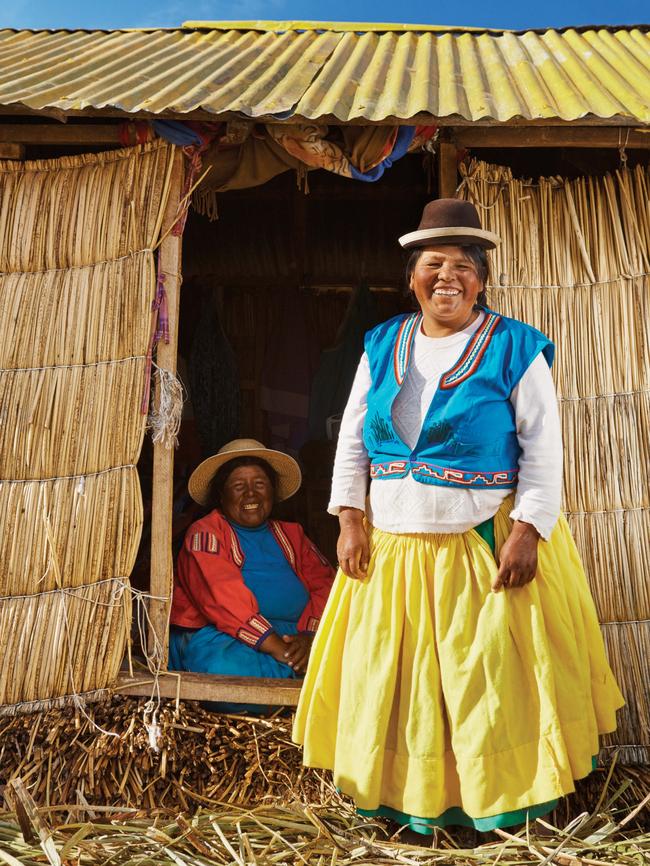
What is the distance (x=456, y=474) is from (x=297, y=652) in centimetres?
145

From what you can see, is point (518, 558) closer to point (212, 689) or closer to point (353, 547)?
point (353, 547)

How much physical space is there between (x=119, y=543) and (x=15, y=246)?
4.80 ft

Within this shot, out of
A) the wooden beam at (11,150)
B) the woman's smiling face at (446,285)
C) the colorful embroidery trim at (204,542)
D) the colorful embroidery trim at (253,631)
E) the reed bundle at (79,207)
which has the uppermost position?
the wooden beam at (11,150)

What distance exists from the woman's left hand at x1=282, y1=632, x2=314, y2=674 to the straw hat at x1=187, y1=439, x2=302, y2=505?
90cm

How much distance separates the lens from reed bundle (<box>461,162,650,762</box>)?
372 centimetres

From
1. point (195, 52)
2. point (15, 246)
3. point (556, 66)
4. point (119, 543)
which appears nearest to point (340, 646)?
point (119, 543)

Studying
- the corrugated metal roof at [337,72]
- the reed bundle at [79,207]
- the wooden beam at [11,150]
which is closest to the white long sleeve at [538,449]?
the corrugated metal roof at [337,72]

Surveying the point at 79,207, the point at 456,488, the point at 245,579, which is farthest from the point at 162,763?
the point at 79,207

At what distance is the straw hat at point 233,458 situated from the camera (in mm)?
4465

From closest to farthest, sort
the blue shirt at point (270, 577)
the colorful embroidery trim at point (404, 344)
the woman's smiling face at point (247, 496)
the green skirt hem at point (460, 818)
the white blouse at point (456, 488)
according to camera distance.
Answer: the green skirt hem at point (460, 818)
the white blouse at point (456, 488)
the colorful embroidery trim at point (404, 344)
the blue shirt at point (270, 577)
the woman's smiling face at point (247, 496)

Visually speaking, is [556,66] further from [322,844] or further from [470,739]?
[322,844]

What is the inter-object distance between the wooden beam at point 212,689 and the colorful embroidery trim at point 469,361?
5.18ft

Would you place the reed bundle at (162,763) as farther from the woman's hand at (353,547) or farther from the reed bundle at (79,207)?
the reed bundle at (79,207)

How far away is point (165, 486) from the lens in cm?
386
